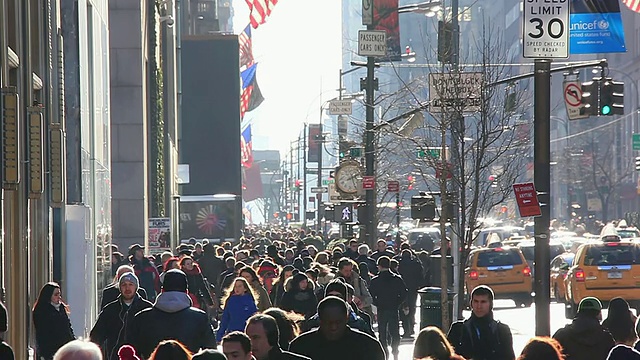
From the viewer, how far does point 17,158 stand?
1488 centimetres

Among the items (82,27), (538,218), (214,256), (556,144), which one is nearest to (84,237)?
(82,27)

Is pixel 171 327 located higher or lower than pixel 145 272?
higher

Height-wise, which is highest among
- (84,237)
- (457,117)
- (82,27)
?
(82,27)

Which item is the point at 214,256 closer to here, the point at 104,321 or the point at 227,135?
the point at 104,321

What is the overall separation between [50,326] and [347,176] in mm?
28800

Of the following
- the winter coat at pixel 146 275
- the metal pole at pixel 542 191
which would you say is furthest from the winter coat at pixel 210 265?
the metal pole at pixel 542 191

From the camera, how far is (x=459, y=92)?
76.2 ft

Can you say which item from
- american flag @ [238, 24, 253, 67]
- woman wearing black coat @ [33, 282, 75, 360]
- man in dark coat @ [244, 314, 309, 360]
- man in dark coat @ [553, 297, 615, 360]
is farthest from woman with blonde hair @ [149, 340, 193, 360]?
american flag @ [238, 24, 253, 67]

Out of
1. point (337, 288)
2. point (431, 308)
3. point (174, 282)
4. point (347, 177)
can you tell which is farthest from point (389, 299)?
point (347, 177)

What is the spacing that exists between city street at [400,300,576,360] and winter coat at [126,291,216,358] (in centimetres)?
1071

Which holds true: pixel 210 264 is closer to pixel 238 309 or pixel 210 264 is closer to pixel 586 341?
pixel 238 309

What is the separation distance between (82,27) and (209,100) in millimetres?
56657

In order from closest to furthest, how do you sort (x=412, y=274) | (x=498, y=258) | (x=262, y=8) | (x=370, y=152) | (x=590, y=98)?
1. (x=590, y=98)
2. (x=412, y=274)
3. (x=498, y=258)
4. (x=370, y=152)
5. (x=262, y=8)

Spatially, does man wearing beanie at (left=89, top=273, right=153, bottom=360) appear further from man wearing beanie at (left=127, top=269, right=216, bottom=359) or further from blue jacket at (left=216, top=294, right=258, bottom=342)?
man wearing beanie at (left=127, top=269, right=216, bottom=359)
